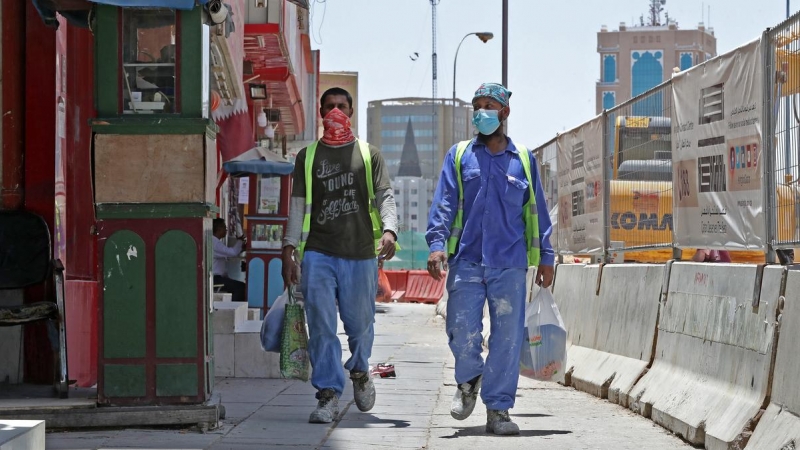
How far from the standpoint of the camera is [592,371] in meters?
10.3

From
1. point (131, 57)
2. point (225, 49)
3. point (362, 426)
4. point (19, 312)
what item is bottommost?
point (362, 426)

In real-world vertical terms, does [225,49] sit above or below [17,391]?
above

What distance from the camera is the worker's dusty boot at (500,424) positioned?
24.3ft

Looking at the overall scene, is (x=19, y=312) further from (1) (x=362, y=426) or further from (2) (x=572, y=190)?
(2) (x=572, y=190)

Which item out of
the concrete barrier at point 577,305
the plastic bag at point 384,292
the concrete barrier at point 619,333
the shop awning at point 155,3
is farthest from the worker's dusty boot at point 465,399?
the plastic bag at point 384,292

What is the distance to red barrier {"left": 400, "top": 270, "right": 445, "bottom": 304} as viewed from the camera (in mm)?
37438

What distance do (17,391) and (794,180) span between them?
16.0 feet

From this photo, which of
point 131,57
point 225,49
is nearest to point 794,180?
point 131,57

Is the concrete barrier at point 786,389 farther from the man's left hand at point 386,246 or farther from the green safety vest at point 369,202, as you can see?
the green safety vest at point 369,202

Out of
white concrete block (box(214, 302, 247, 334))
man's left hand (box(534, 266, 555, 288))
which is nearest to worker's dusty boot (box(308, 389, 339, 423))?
man's left hand (box(534, 266, 555, 288))

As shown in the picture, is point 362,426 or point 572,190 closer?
point 362,426

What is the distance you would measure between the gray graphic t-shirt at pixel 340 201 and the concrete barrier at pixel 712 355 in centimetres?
199

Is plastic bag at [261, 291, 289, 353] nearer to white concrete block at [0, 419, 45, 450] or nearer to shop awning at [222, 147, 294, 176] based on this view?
white concrete block at [0, 419, 45, 450]

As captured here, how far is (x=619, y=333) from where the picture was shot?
9.88 meters
